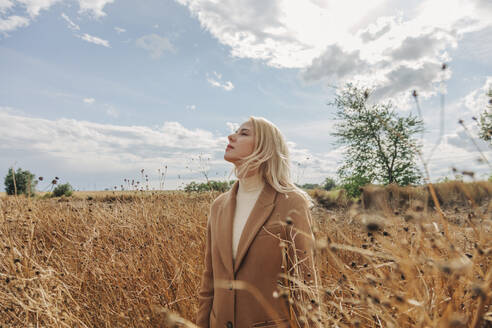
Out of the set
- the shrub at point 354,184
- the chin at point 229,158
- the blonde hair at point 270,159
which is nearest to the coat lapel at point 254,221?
the blonde hair at point 270,159

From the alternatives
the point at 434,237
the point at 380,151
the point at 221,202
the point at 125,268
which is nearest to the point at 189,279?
the point at 125,268

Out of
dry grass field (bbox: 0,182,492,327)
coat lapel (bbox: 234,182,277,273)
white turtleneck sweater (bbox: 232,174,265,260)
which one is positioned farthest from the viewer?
white turtleneck sweater (bbox: 232,174,265,260)

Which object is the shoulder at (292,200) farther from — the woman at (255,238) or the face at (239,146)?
the face at (239,146)

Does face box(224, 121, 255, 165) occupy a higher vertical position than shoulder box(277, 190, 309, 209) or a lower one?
higher

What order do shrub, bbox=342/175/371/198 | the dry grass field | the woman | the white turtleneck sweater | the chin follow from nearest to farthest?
the dry grass field → the woman → the white turtleneck sweater → the chin → shrub, bbox=342/175/371/198

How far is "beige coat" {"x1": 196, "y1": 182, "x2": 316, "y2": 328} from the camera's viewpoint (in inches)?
71.0

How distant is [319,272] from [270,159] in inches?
35.4

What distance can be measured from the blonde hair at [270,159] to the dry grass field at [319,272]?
460 millimetres

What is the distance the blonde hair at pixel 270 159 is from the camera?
217 cm

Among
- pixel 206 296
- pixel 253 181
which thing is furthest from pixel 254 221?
pixel 206 296

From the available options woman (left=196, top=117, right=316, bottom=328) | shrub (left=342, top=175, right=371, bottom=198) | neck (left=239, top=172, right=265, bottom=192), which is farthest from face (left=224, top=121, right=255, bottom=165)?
shrub (left=342, top=175, right=371, bottom=198)

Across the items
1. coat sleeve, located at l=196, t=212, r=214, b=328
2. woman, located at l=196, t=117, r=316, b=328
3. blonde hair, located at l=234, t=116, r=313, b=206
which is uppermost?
blonde hair, located at l=234, t=116, r=313, b=206

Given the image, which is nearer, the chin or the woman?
the woman

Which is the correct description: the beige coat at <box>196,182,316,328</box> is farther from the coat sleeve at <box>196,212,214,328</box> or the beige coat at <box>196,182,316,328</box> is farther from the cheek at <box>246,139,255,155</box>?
the cheek at <box>246,139,255,155</box>
